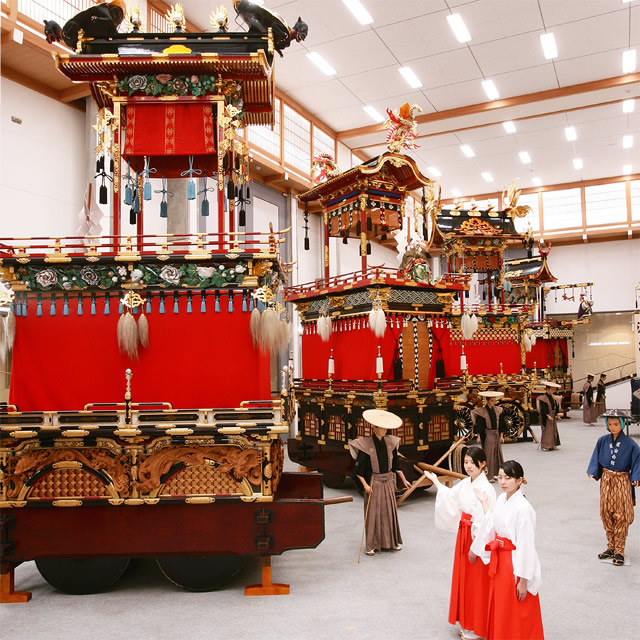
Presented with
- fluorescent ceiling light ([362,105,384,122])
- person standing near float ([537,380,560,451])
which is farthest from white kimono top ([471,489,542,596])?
fluorescent ceiling light ([362,105,384,122])

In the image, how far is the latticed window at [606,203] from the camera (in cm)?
2312

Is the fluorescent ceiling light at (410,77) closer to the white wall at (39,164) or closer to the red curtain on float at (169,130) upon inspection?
the white wall at (39,164)

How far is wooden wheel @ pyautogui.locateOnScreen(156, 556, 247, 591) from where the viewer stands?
5930mm

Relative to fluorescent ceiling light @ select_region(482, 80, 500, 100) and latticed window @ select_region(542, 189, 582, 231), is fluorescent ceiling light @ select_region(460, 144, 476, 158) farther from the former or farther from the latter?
latticed window @ select_region(542, 189, 582, 231)

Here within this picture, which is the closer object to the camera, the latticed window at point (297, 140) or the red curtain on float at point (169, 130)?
the red curtain on float at point (169, 130)

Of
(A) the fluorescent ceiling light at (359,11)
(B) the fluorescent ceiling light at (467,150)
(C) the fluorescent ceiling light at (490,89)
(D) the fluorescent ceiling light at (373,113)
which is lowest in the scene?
(D) the fluorescent ceiling light at (373,113)

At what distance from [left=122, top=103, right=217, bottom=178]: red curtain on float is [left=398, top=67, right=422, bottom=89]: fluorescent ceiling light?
937 cm

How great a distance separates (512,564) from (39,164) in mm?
9185

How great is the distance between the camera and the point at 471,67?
14.5m

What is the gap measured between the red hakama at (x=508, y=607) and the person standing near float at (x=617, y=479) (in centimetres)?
282

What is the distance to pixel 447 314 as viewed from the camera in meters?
11.5

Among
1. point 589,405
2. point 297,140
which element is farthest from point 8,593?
point 589,405

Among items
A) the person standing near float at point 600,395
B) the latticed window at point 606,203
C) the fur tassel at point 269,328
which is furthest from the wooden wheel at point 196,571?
the latticed window at point 606,203

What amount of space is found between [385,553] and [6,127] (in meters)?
8.49
